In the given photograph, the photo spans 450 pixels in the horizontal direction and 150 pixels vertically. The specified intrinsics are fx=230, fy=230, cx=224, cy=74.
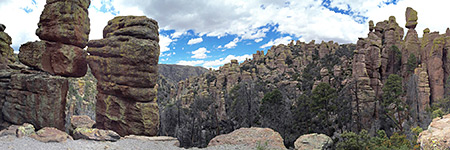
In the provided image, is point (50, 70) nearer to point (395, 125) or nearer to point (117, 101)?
point (117, 101)

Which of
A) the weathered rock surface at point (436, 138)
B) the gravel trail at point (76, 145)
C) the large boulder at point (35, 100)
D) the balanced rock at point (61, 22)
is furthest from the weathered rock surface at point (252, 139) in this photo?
the balanced rock at point (61, 22)

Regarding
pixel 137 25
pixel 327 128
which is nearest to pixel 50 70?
pixel 137 25

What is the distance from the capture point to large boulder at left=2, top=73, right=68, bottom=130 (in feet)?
42.9

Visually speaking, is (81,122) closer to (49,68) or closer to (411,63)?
(49,68)

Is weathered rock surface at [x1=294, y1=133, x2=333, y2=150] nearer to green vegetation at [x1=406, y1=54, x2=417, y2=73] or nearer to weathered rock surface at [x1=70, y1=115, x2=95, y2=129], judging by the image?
weathered rock surface at [x1=70, y1=115, x2=95, y2=129]

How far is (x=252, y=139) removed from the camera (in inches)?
438

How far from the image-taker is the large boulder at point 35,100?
13.1 m

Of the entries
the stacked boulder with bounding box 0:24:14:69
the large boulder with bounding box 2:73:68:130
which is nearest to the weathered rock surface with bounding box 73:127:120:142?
the large boulder with bounding box 2:73:68:130

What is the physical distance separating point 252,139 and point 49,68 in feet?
48.4

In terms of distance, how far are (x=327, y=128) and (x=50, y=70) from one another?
2713cm

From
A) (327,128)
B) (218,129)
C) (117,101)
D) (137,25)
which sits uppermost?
(137,25)

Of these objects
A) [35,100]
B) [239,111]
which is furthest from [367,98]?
[35,100]

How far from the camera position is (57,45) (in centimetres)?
1579

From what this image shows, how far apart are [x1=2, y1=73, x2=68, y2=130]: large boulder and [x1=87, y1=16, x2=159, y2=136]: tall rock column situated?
2.56 metres
